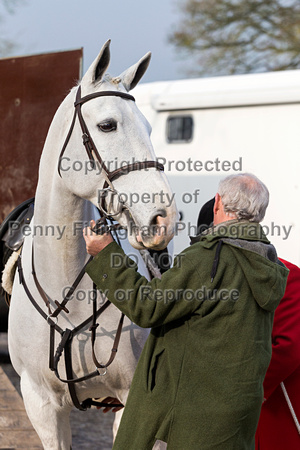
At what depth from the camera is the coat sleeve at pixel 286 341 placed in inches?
106

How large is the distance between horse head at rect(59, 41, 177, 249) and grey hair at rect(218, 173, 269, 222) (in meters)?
0.23

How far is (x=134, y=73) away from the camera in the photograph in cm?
293

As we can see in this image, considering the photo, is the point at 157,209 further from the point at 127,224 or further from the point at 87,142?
the point at 87,142

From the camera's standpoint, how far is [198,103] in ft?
22.7

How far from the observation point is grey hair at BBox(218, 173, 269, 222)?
7.64ft

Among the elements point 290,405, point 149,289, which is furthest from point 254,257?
point 290,405

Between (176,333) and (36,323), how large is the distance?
1.09 m

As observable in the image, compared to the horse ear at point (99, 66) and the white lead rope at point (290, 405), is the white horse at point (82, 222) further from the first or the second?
the white lead rope at point (290, 405)

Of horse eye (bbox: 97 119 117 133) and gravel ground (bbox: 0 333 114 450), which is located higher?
horse eye (bbox: 97 119 117 133)

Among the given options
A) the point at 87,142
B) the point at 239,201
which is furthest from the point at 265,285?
the point at 87,142

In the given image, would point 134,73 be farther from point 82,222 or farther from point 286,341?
point 286,341

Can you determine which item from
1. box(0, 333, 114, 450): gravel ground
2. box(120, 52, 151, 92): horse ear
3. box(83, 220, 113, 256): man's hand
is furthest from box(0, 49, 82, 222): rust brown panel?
box(83, 220, 113, 256): man's hand

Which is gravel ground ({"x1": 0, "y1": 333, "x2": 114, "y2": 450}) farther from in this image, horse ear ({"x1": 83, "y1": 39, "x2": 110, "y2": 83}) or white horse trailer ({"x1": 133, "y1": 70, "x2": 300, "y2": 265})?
horse ear ({"x1": 83, "y1": 39, "x2": 110, "y2": 83})

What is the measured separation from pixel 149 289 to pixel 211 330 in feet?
0.92
